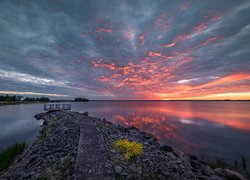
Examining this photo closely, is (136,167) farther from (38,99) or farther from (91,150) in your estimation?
(38,99)

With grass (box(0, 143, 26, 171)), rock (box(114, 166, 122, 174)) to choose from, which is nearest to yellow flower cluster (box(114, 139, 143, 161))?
rock (box(114, 166, 122, 174))

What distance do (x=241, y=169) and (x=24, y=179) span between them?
43.3ft

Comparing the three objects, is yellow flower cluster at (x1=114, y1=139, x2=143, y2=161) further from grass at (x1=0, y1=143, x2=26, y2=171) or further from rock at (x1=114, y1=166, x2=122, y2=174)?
grass at (x1=0, y1=143, x2=26, y2=171)

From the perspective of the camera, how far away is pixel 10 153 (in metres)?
9.99

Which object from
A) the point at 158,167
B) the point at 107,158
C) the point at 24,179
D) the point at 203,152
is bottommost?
the point at 203,152

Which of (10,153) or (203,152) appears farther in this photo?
(203,152)

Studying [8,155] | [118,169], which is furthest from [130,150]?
[8,155]

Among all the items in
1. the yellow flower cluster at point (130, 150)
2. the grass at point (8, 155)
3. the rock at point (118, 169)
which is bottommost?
the grass at point (8, 155)

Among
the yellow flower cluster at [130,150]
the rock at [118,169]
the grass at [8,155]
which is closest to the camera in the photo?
the rock at [118,169]

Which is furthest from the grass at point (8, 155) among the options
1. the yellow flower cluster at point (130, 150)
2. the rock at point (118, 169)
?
the rock at point (118, 169)

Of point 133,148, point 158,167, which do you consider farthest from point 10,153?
point 158,167

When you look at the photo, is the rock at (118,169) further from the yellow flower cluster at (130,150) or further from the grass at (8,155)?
the grass at (8,155)

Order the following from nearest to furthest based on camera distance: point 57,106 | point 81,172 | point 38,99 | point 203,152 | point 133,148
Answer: point 81,172 < point 133,148 < point 203,152 < point 57,106 < point 38,99

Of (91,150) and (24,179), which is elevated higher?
(91,150)
